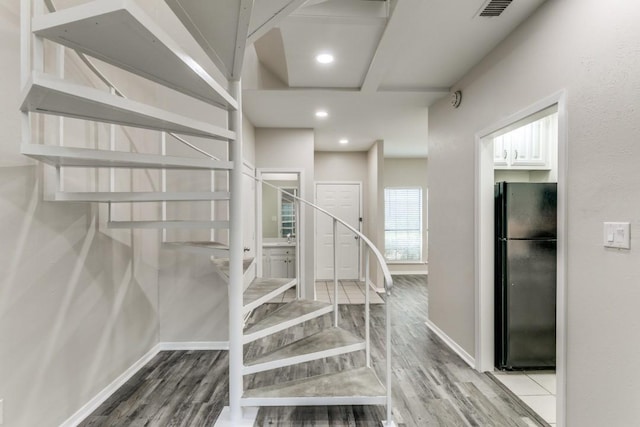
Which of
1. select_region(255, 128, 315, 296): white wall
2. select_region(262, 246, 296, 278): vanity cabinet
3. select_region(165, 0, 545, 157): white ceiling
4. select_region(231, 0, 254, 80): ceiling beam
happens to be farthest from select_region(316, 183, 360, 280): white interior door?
select_region(231, 0, 254, 80): ceiling beam

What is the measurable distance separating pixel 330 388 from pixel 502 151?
8.52 ft

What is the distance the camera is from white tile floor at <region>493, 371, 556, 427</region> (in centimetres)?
208

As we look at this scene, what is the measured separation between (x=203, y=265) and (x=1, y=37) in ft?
6.81

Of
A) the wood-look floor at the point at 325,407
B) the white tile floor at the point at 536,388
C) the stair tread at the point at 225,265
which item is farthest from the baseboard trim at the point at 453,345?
the stair tread at the point at 225,265

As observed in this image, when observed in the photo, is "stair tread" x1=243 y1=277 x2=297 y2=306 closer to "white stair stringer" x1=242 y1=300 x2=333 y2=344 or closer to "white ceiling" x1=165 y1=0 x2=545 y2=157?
"white stair stringer" x1=242 y1=300 x2=333 y2=344

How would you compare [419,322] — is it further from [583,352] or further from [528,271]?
[583,352]

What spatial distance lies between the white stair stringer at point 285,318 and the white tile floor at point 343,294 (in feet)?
6.99

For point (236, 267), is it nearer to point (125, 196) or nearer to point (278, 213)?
point (125, 196)

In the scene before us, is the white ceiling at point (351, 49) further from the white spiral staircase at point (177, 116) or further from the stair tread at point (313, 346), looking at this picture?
the stair tread at point (313, 346)

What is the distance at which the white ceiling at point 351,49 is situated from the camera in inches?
63.0

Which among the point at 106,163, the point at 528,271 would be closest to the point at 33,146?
the point at 106,163

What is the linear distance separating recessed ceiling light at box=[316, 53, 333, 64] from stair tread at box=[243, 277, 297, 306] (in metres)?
1.90

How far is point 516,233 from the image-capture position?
2.51 m

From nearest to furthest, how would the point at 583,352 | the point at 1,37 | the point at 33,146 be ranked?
the point at 33,146, the point at 1,37, the point at 583,352
